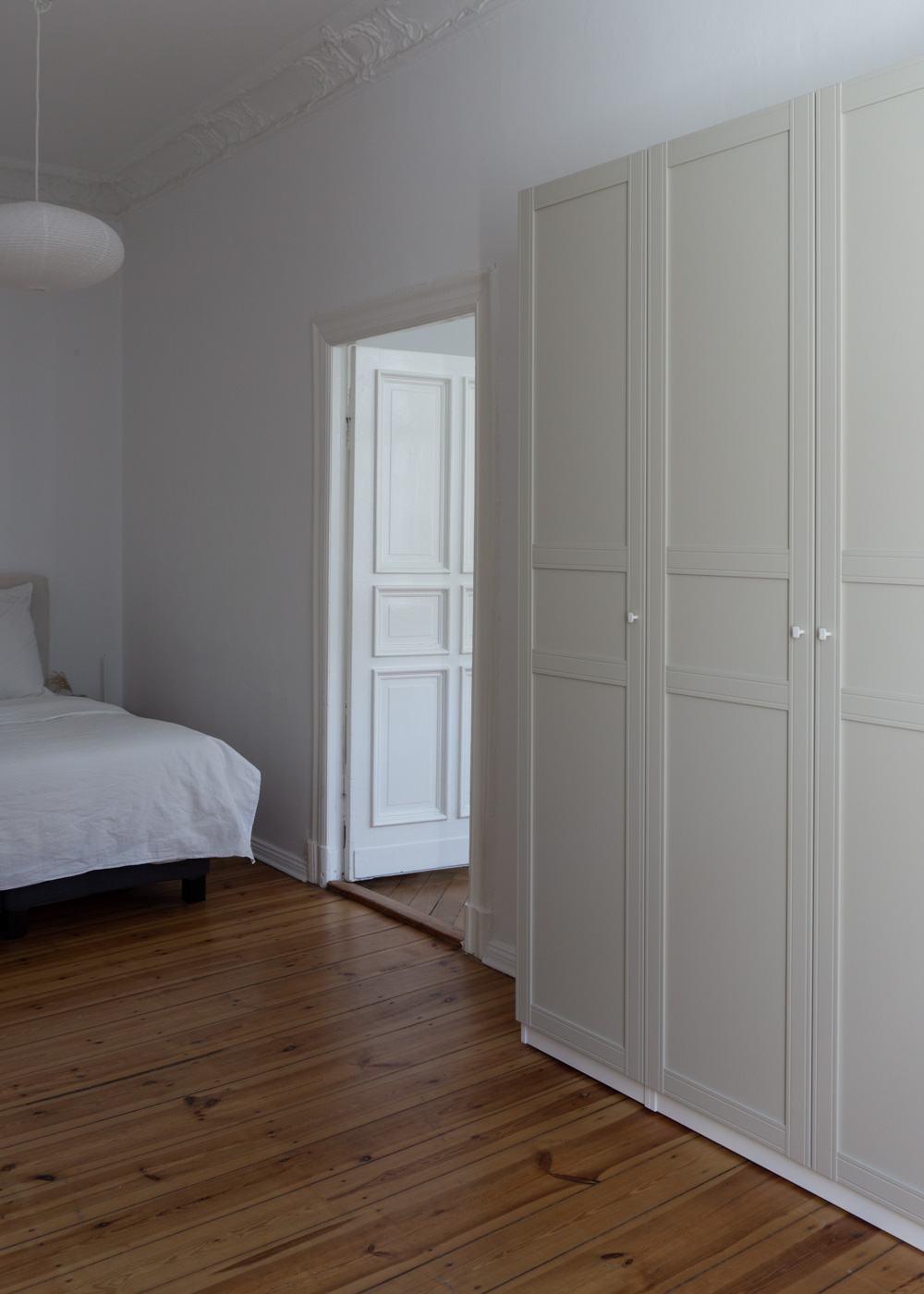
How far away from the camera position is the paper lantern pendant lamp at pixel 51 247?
3.11m

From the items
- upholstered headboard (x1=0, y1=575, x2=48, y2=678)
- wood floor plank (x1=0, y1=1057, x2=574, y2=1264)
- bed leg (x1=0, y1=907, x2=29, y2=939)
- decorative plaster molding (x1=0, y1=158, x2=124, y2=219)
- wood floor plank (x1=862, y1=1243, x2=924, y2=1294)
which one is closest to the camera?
wood floor plank (x1=862, y1=1243, x2=924, y2=1294)

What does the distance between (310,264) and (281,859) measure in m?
2.51

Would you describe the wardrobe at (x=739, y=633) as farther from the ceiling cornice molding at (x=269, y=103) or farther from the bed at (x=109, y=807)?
the bed at (x=109, y=807)

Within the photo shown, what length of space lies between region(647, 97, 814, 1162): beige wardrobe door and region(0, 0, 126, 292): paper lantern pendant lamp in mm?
1772

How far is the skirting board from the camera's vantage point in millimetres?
2062

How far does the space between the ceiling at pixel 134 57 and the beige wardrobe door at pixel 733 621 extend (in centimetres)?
201

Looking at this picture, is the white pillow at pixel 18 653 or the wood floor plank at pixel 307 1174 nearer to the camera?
the wood floor plank at pixel 307 1174

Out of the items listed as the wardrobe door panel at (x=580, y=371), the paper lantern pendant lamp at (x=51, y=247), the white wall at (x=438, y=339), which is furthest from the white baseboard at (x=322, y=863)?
the paper lantern pendant lamp at (x=51, y=247)

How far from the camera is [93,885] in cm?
377

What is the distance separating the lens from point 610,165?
2.54m

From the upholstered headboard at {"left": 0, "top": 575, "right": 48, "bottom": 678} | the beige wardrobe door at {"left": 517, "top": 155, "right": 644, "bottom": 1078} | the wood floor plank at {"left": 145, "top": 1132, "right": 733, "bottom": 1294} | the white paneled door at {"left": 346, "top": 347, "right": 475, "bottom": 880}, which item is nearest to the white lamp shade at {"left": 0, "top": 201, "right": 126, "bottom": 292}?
the white paneled door at {"left": 346, "top": 347, "right": 475, "bottom": 880}

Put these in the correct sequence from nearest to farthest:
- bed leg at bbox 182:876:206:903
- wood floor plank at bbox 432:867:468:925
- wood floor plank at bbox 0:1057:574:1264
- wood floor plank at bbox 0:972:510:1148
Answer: wood floor plank at bbox 0:1057:574:1264 → wood floor plank at bbox 0:972:510:1148 → wood floor plank at bbox 432:867:468:925 → bed leg at bbox 182:876:206:903

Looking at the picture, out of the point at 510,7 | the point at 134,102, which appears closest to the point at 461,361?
the point at 510,7

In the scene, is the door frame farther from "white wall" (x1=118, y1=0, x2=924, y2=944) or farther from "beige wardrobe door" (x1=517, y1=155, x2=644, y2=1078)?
"beige wardrobe door" (x1=517, y1=155, x2=644, y2=1078)
